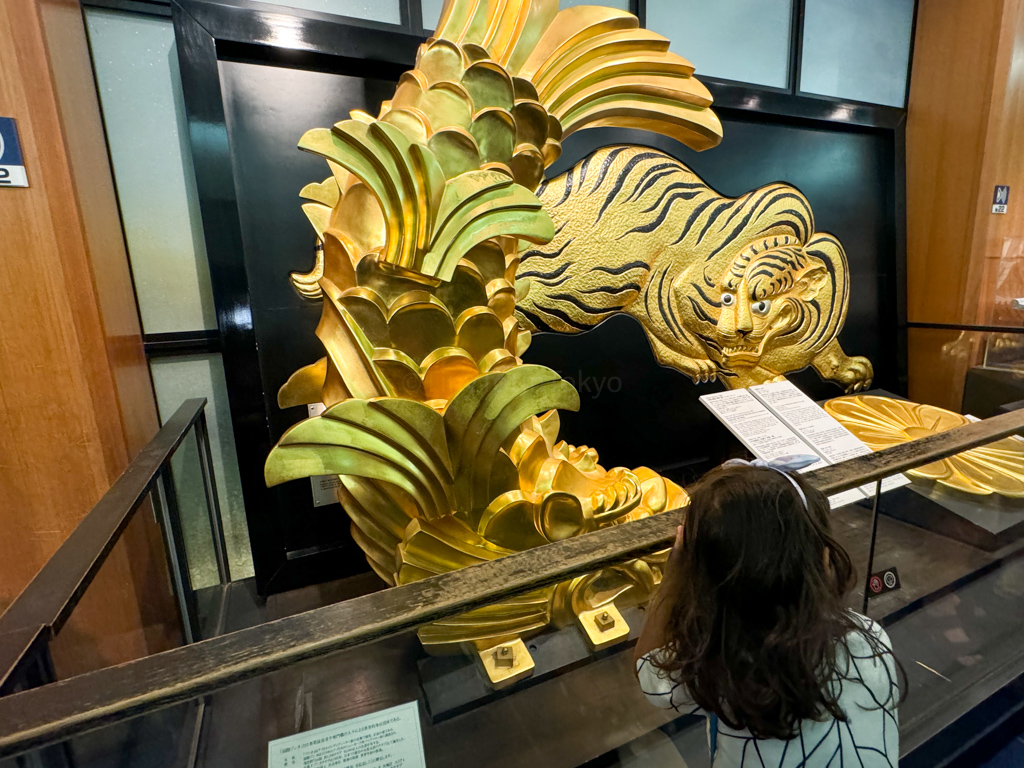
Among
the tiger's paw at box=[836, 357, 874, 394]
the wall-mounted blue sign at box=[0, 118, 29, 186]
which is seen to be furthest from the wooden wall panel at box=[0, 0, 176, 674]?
the tiger's paw at box=[836, 357, 874, 394]

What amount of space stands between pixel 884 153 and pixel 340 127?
7.36 ft

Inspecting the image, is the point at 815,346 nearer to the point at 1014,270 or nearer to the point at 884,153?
the point at 884,153

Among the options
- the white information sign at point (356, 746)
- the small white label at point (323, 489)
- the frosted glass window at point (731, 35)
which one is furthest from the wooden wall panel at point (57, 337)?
the frosted glass window at point (731, 35)

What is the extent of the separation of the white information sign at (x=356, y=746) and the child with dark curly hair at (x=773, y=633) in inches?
10.3

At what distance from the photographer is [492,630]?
0.77 m

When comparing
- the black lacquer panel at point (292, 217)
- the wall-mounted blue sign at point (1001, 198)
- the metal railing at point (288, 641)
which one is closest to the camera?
the metal railing at point (288, 641)

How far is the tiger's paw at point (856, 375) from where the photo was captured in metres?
2.09

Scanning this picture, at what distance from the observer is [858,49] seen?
→ 6.30ft

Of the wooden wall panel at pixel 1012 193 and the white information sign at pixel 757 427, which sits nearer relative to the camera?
the white information sign at pixel 757 427

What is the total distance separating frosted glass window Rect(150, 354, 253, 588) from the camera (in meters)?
1.17

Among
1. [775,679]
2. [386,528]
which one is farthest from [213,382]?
[775,679]

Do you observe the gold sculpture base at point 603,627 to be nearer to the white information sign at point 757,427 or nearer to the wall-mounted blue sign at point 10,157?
the white information sign at point 757,427

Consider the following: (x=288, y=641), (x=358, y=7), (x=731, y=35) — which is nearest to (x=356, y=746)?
(x=288, y=641)

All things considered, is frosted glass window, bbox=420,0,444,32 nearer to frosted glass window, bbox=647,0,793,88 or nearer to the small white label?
frosted glass window, bbox=647,0,793,88
